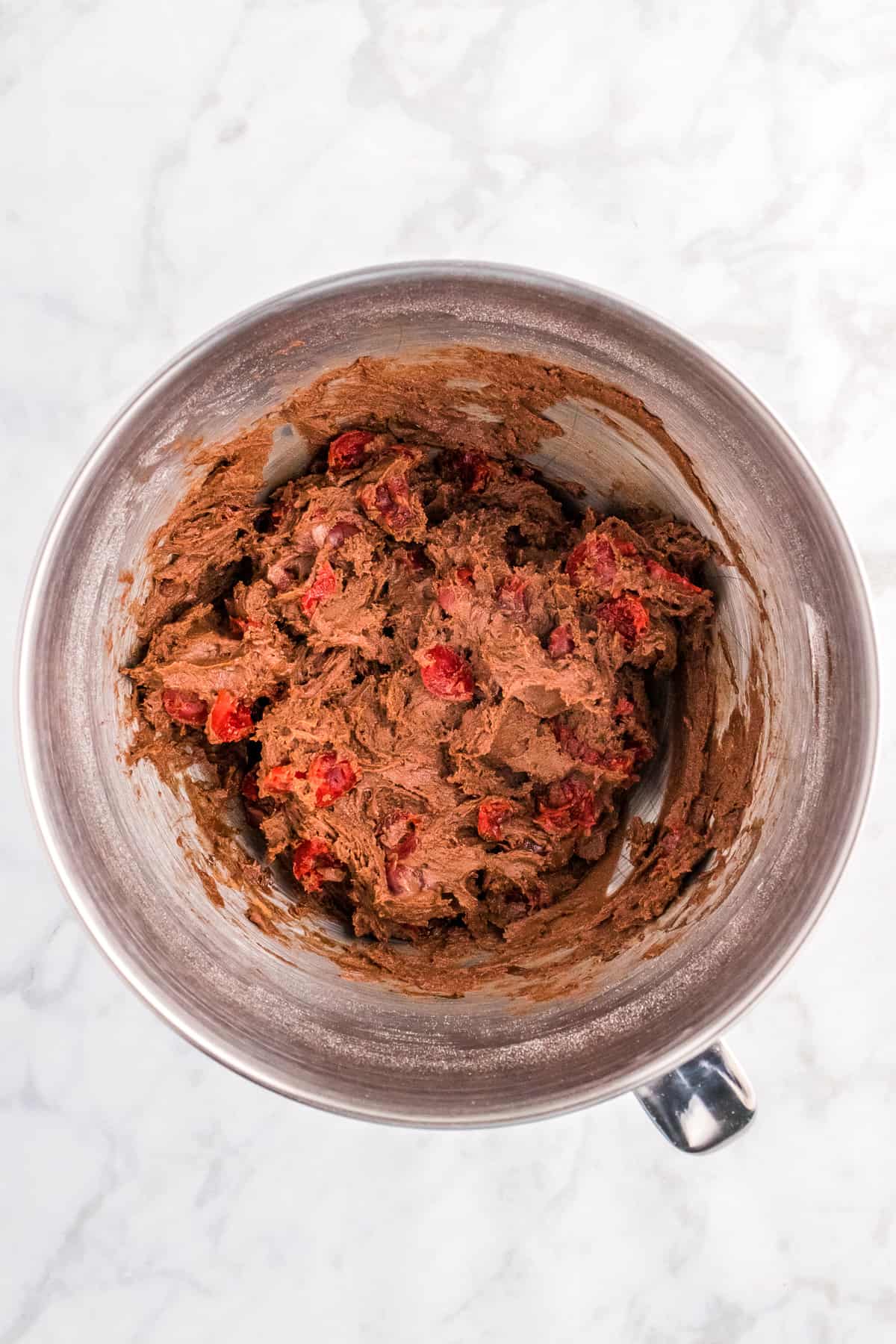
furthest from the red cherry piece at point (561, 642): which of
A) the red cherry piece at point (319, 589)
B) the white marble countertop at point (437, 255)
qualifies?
the white marble countertop at point (437, 255)

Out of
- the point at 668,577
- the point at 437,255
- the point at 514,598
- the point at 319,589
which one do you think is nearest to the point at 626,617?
the point at 668,577

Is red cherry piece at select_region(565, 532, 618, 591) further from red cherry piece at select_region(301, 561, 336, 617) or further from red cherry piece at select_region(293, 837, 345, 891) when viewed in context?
red cherry piece at select_region(293, 837, 345, 891)

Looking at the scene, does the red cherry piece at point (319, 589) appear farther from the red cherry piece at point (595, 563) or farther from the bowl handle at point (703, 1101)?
the bowl handle at point (703, 1101)

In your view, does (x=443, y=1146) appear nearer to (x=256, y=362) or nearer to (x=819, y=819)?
(x=819, y=819)

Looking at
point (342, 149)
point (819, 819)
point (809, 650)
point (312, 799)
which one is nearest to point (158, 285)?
point (342, 149)

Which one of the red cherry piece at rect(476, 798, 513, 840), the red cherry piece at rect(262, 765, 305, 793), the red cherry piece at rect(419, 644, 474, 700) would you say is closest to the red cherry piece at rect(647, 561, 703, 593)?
the red cherry piece at rect(419, 644, 474, 700)
